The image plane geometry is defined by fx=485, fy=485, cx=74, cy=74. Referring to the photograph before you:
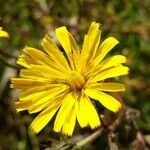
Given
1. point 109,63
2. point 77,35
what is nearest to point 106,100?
point 109,63

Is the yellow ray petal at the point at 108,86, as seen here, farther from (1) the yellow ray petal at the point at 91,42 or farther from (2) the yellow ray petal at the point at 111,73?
(1) the yellow ray petal at the point at 91,42

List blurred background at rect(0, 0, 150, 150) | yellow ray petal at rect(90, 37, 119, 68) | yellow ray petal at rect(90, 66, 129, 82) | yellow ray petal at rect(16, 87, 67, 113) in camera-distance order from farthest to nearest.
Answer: blurred background at rect(0, 0, 150, 150) < yellow ray petal at rect(16, 87, 67, 113) < yellow ray petal at rect(90, 37, 119, 68) < yellow ray petal at rect(90, 66, 129, 82)

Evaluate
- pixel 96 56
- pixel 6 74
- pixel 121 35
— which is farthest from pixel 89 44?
pixel 6 74

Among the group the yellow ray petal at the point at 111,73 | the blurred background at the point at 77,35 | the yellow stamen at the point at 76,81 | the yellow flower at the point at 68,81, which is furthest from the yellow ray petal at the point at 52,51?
the blurred background at the point at 77,35

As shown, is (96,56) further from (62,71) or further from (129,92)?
(129,92)

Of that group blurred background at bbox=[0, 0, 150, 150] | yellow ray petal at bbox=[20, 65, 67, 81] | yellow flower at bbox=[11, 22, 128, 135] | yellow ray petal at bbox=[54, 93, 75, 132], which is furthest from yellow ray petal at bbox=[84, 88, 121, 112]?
blurred background at bbox=[0, 0, 150, 150]

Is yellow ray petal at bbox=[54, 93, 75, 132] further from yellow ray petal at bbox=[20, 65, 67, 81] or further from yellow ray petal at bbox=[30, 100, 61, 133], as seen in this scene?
yellow ray petal at bbox=[20, 65, 67, 81]
